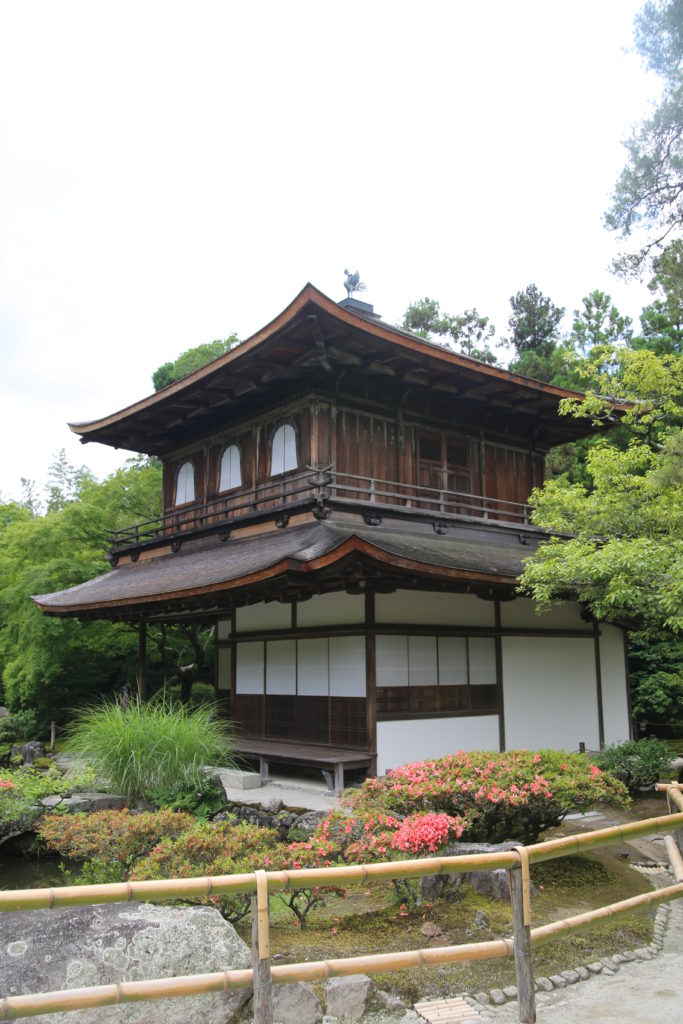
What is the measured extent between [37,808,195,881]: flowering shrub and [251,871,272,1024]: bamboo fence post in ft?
12.3

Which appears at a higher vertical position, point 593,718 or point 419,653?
point 419,653

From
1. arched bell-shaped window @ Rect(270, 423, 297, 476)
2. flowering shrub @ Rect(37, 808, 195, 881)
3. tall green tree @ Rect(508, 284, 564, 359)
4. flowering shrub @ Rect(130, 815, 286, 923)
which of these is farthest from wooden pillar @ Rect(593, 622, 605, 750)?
tall green tree @ Rect(508, 284, 564, 359)

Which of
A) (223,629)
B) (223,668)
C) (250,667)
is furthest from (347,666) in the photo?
(223,668)

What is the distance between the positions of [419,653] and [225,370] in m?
5.80

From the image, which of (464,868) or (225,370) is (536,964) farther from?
(225,370)

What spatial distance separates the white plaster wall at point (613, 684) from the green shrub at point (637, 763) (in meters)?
2.90

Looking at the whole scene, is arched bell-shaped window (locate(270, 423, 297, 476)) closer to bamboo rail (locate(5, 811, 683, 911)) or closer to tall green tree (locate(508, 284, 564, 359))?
bamboo rail (locate(5, 811, 683, 911))

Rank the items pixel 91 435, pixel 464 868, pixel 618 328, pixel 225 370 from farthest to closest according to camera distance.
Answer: pixel 618 328, pixel 91 435, pixel 225 370, pixel 464 868

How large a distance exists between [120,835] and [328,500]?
19.8 feet

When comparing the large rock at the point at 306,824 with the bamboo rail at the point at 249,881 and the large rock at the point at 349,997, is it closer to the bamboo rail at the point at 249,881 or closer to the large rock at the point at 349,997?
the large rock at the point at 349,997

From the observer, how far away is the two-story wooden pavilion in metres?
Result: 11.2

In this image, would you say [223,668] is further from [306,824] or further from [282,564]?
[306,824]

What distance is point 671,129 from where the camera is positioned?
9531mm

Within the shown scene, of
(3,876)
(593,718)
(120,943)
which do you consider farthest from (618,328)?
(120,943)
